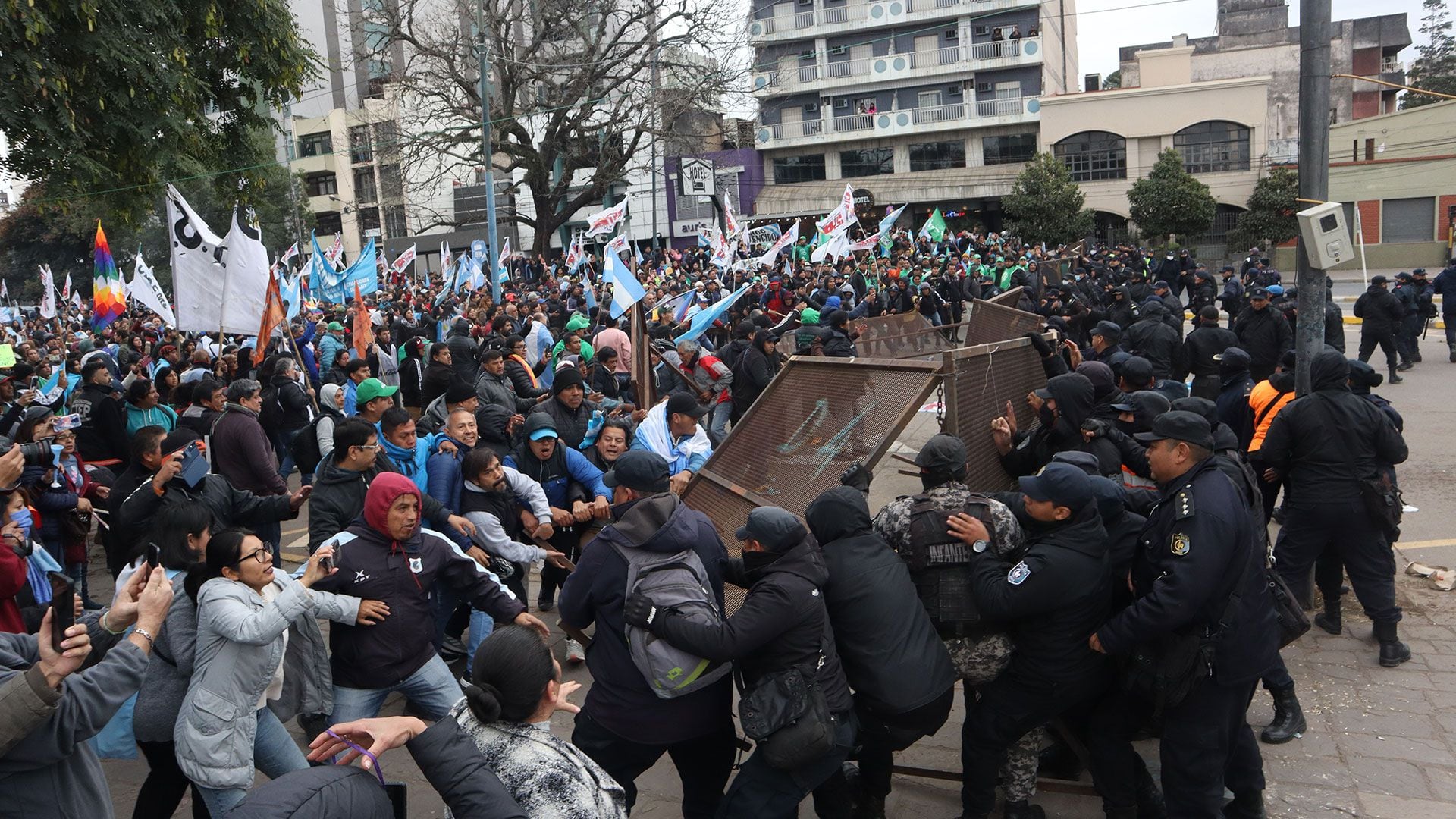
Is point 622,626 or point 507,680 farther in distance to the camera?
point 622,626

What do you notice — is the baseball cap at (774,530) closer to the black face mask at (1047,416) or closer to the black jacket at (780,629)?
the black jacket at (780,629)

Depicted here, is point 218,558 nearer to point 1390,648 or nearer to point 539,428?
point 539,428

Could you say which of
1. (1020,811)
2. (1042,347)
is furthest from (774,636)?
(1042,347)

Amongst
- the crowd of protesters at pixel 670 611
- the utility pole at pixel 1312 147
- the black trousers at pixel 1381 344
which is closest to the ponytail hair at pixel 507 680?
the crowd of protesters at pixel 670 611

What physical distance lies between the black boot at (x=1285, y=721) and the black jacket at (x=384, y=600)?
153 inches

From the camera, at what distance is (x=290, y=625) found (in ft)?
13.0

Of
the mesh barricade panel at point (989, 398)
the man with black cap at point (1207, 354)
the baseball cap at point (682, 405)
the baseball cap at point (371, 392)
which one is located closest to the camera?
the mesh barricade panel at point (989, 398)

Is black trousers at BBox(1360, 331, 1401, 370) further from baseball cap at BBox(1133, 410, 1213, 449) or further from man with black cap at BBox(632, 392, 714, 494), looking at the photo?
baseball cap at BBox(1133, 410, 1213, 449)

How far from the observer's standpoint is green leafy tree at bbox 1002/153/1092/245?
40312 mm

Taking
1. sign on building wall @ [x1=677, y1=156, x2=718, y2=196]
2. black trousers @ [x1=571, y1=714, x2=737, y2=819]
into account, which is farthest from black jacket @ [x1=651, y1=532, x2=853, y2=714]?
sign on building wall @ [x1=677, y1=156, x2=718, y2=196]

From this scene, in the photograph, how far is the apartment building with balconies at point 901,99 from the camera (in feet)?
154

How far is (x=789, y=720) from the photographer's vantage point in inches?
139

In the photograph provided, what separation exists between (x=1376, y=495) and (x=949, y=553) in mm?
3058

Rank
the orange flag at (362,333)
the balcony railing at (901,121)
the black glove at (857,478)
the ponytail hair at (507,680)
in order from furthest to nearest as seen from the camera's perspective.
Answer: the balcony railing at (901,121) < the orange flag at (362,333) < the black glove at (857,478) < the ponytail hair at (507,680)
